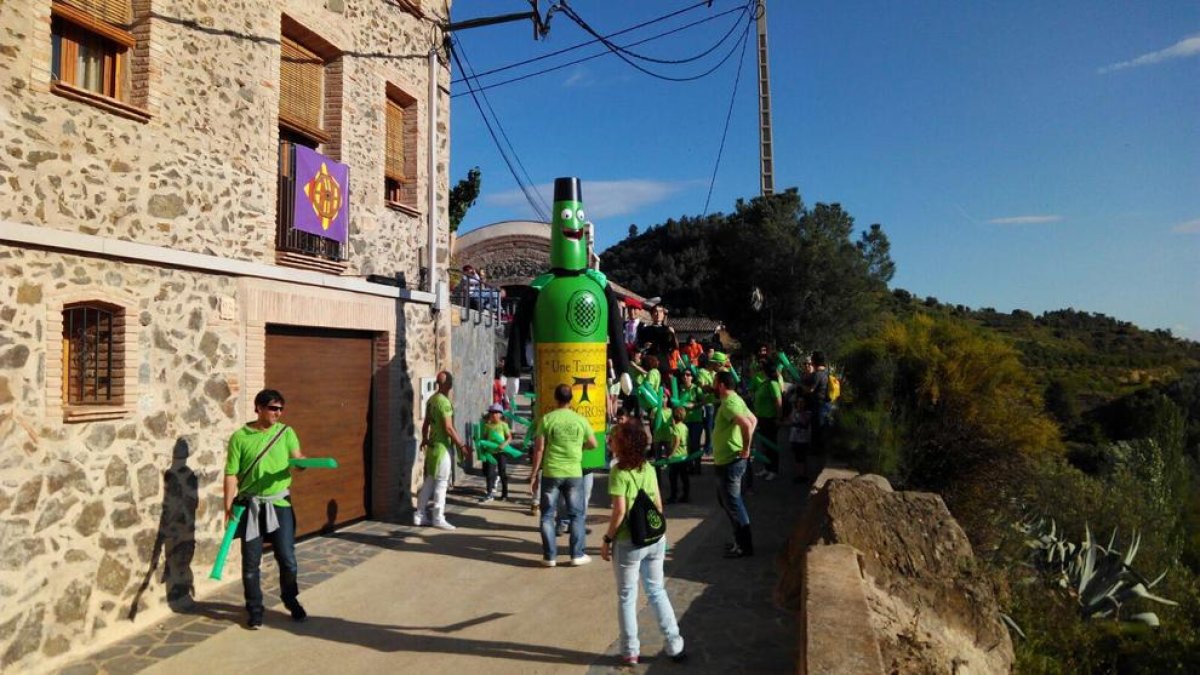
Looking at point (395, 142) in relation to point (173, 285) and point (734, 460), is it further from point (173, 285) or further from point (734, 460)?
point (734, 460)

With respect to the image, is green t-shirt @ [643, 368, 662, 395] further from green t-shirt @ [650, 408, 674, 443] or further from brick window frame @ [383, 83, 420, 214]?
brick window frame @ [383, 83, 420, 214]

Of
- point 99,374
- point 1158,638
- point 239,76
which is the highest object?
point 239,76

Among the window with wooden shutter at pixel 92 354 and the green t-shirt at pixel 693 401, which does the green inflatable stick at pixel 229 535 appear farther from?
the green t-shirt at pixel 693 401

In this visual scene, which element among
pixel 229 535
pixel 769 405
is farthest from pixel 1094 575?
pixel 229 535

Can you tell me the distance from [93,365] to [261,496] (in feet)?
5.09

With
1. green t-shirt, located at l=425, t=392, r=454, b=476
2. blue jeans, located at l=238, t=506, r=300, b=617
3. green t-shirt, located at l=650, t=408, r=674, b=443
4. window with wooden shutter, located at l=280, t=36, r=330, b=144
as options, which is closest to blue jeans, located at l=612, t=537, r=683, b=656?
blue jeans, located at l=238, t=506, r=300, b=617

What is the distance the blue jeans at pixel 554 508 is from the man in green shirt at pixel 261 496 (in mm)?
2224

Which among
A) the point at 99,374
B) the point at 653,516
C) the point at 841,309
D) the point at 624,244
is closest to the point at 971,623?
the point at 653,516

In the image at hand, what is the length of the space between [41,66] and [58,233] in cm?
112

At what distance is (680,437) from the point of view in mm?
10219

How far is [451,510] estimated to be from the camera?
9.87m

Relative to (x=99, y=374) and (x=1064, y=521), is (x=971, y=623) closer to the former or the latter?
(x=1064, y=521)

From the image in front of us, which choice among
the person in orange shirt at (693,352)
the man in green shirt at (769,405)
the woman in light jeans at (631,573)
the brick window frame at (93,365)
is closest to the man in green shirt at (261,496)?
the brick window frame at (93,365)

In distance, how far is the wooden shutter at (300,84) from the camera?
26.2ft
